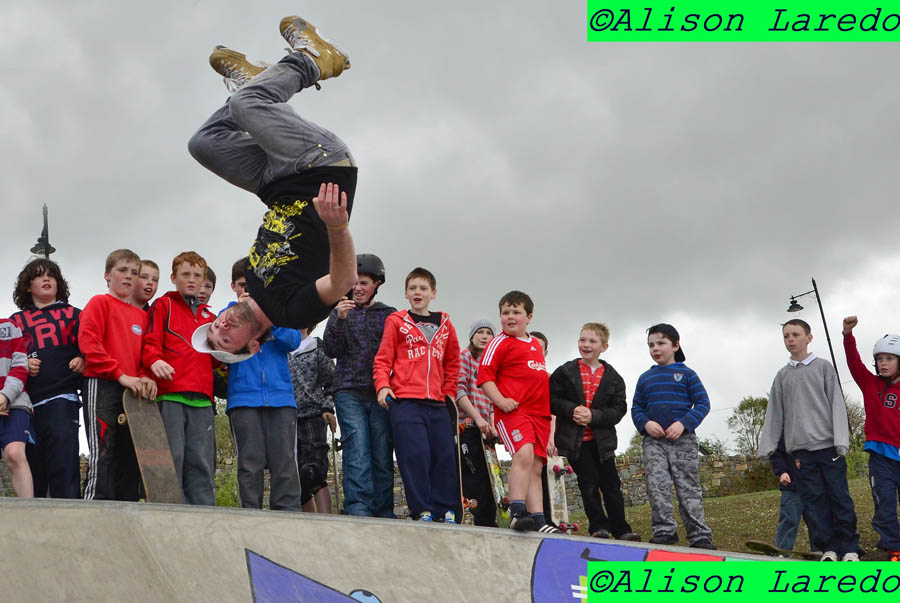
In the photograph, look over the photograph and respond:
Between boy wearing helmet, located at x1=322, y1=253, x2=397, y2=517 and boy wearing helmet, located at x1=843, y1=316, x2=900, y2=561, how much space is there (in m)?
3.71

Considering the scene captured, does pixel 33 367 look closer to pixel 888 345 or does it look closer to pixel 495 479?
pixel 495 479

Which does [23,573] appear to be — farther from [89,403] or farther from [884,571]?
[884,571]

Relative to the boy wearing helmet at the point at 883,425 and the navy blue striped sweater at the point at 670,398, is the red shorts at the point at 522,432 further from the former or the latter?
the boy wearing helmet at the point at 883,425

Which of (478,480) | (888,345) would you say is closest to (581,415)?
(478,480)

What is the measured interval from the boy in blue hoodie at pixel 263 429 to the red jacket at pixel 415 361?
2.29 feet

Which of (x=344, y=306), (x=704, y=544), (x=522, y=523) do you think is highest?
(x=344, y=306)

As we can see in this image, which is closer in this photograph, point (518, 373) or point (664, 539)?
point (518, 373)

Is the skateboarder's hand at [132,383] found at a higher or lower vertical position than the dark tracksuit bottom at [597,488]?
higher

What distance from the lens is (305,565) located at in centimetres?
438

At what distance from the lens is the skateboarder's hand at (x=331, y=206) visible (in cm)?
328

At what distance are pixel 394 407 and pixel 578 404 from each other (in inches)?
62.7

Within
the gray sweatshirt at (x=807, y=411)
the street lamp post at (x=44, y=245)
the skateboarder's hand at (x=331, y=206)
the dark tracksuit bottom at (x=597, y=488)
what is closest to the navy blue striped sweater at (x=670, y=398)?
the dark tracksuit bottom at (x=597, y=488)

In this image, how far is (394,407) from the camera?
5.85m

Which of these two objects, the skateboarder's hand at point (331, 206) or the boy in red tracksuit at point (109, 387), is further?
the boy in red tracksuit at point (109, 387)
